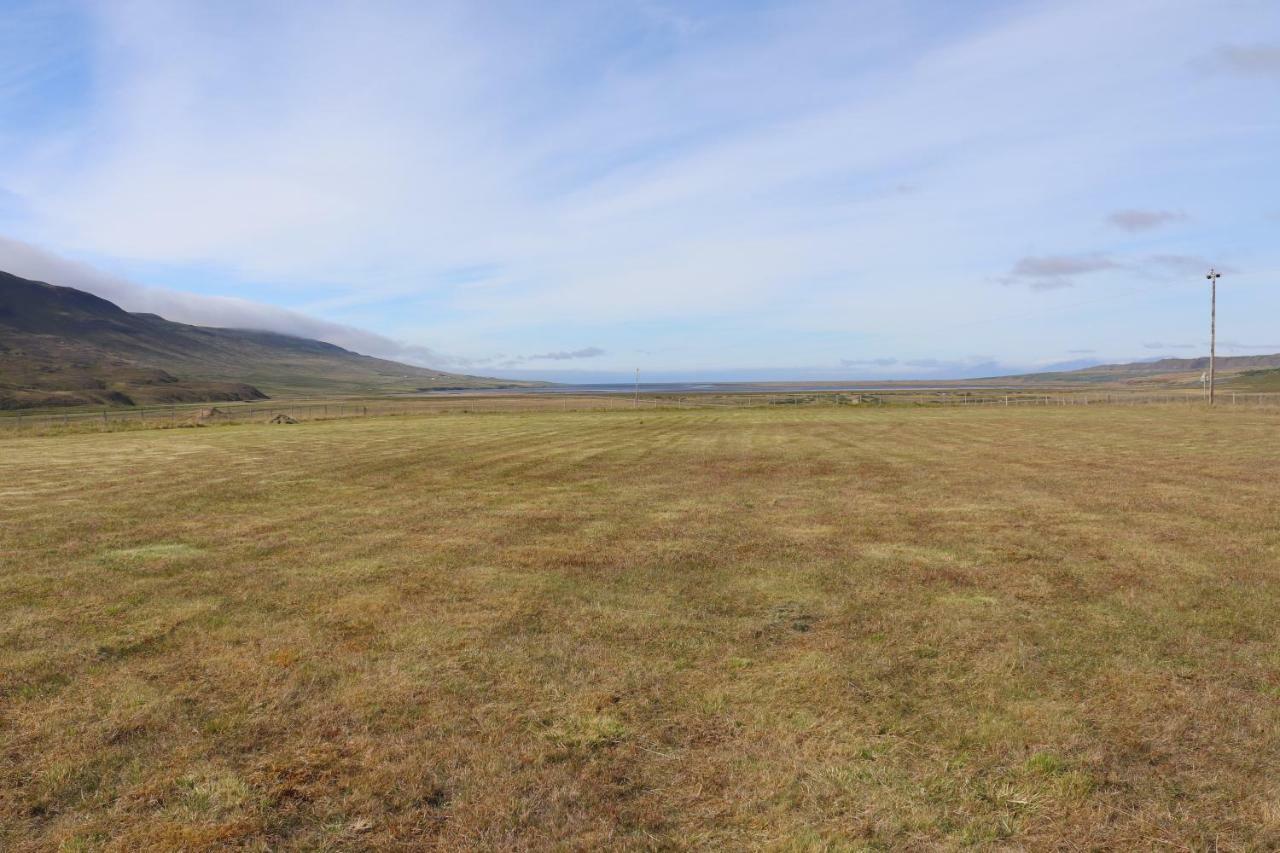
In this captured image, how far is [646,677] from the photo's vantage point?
7.30 metres

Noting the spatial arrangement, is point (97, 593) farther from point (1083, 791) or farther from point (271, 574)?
point (1083, 791)

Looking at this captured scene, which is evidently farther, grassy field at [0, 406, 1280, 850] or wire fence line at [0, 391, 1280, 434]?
wire fence line at [0, 391, 1280, 434]

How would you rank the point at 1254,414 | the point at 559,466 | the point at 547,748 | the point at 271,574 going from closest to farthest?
the point at 547,748
the point at 271,574
the point at 559,466
the point at 1254,414

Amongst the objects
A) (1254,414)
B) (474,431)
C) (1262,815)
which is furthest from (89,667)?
(1254,414)

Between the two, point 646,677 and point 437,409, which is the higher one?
point 437,409

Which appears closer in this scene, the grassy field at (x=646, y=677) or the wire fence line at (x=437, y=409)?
the grassy field at (x=646, y=677)

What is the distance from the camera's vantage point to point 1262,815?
16.0 feet

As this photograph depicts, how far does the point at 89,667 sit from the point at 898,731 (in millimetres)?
8343

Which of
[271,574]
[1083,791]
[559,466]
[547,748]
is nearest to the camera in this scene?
[1083,791]

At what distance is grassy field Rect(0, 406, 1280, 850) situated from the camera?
16.4 ft

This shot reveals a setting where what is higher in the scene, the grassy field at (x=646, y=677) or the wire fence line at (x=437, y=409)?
the wire fence line at (x=437, y=409)

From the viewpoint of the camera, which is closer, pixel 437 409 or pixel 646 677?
pixel 646 677

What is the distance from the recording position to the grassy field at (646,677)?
16.4 ft

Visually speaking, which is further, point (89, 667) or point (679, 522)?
point (679, 522)
